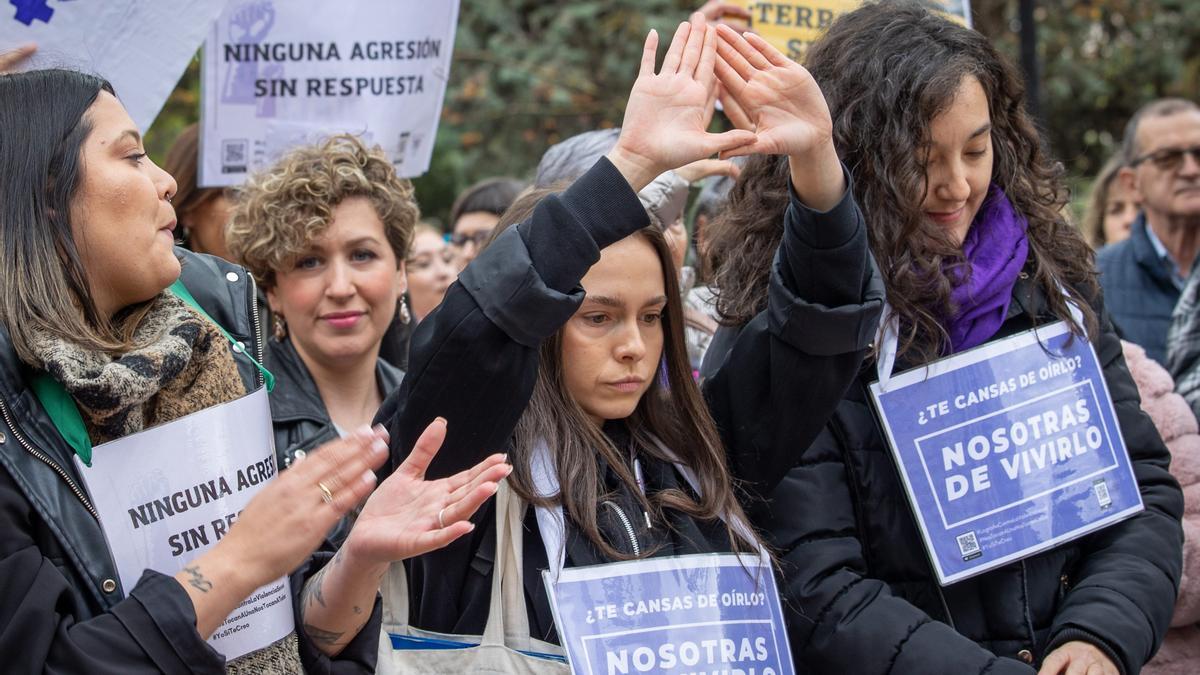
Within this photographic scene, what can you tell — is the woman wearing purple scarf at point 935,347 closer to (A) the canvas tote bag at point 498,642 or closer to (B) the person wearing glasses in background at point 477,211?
(A) the canvas tote bag at point 498,642

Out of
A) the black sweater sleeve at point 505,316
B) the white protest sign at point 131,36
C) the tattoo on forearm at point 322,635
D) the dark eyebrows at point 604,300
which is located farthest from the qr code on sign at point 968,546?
the white protest sign at point 131,36

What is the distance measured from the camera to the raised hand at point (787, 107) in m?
2.46

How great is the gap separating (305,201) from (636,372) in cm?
130

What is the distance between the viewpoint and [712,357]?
9.68ft

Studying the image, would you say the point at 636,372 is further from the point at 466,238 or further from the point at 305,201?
the point at 466,238

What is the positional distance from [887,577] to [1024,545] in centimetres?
28

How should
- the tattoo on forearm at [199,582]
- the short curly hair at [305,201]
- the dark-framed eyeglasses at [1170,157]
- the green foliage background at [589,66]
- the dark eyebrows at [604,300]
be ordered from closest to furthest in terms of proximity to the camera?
the tattoo on forearm at [199,582] → the dark eyebrows at [604,300] → the short curly hair at [305,201] → the dark-framed eyeglasses at [1170,157] → the green foliage background at [589,66]

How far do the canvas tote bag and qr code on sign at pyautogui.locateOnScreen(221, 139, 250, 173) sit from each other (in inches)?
72.9

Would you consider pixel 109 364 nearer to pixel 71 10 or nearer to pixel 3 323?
Result: pixel 3 323

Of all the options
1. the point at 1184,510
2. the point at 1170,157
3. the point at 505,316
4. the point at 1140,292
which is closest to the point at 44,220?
the point at 505,316

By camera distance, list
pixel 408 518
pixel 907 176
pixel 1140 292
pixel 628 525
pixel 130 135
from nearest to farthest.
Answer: pixel 408 518
pixel 130 135
pixel 628 525
pixel 907 176
pixel 1140 292

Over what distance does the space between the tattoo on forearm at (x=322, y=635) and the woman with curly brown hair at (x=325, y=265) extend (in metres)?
1.06

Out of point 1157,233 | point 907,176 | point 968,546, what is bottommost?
point 1157,233

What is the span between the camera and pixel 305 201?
3.44 m
